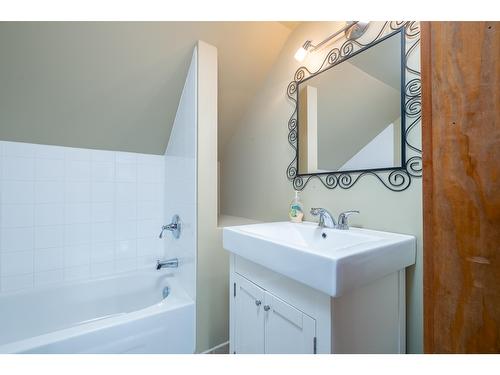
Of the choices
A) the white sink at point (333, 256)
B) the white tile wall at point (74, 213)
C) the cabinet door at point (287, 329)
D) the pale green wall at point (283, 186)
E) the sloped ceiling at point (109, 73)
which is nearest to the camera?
the white sink at point (333, 256)

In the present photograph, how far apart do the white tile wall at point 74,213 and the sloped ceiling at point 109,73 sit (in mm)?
148

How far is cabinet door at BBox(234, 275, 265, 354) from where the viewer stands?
3.10 ft

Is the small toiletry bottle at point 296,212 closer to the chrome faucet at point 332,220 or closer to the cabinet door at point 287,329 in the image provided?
the chrome faucet at point 332,220

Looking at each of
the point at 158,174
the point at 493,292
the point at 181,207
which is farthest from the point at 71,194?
the point at 493,292

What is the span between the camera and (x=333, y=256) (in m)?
0.62

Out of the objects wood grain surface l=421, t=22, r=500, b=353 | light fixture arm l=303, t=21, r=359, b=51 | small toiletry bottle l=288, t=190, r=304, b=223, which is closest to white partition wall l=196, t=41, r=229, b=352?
small toiletry bottle l=288, t=190, r=304, b=223

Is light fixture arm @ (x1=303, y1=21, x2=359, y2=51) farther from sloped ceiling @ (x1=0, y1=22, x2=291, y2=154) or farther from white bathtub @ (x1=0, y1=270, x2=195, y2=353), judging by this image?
white bathtub @ (x1=0, y1=270, x2=195, y2=353)

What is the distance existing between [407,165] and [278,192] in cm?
84

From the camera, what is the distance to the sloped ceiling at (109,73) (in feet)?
3.88

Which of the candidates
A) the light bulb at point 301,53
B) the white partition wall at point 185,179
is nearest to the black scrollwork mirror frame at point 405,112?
the light bulb at point 301,53

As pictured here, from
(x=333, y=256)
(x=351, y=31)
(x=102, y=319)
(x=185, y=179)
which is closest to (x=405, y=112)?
(x=351, y=31)

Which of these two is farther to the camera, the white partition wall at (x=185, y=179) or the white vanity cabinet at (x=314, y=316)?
the white partition wall at (x=185, y=179)

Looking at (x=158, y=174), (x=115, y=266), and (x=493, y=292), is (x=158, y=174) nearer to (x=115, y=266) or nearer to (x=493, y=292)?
(x=115, y=266)

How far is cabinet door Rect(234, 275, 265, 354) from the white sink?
0.63 ft
